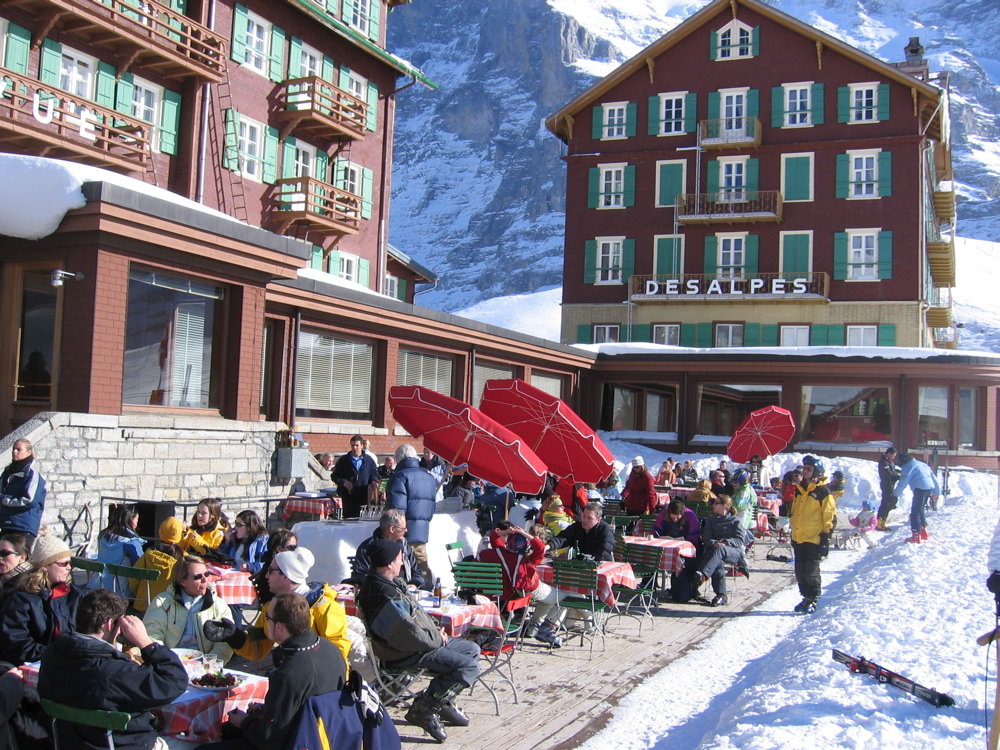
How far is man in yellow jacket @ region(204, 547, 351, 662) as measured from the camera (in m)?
5.01

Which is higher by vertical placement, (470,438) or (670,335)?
(670,335)

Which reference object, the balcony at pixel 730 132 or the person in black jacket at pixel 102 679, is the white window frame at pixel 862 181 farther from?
the person in black jacket at pixel 102 679

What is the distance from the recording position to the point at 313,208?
2484cm

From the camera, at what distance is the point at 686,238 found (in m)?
36.9

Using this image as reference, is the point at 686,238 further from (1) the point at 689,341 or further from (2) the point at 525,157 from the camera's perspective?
(2) the point at 525,157

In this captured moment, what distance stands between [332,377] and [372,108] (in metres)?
14.1

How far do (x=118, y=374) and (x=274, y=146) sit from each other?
605 inches

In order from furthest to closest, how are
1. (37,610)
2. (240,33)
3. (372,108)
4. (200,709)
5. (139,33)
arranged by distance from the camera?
(372,108) < (240,33) < (139,33) < (37,610) < (200,709)

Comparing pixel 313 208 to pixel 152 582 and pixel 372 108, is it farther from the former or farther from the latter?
pixel 152 582

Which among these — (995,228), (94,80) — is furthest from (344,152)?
(995,228)

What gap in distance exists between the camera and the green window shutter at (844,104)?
116ft

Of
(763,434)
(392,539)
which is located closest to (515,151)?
(763,434)

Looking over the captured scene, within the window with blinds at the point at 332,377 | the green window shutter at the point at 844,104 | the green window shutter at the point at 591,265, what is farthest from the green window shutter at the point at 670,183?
the window with blinds at the point at 332,377

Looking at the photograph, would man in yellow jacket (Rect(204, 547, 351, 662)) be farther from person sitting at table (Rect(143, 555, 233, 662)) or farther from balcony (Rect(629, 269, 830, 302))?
balcony (Rect(629, 269, 830, 302))
